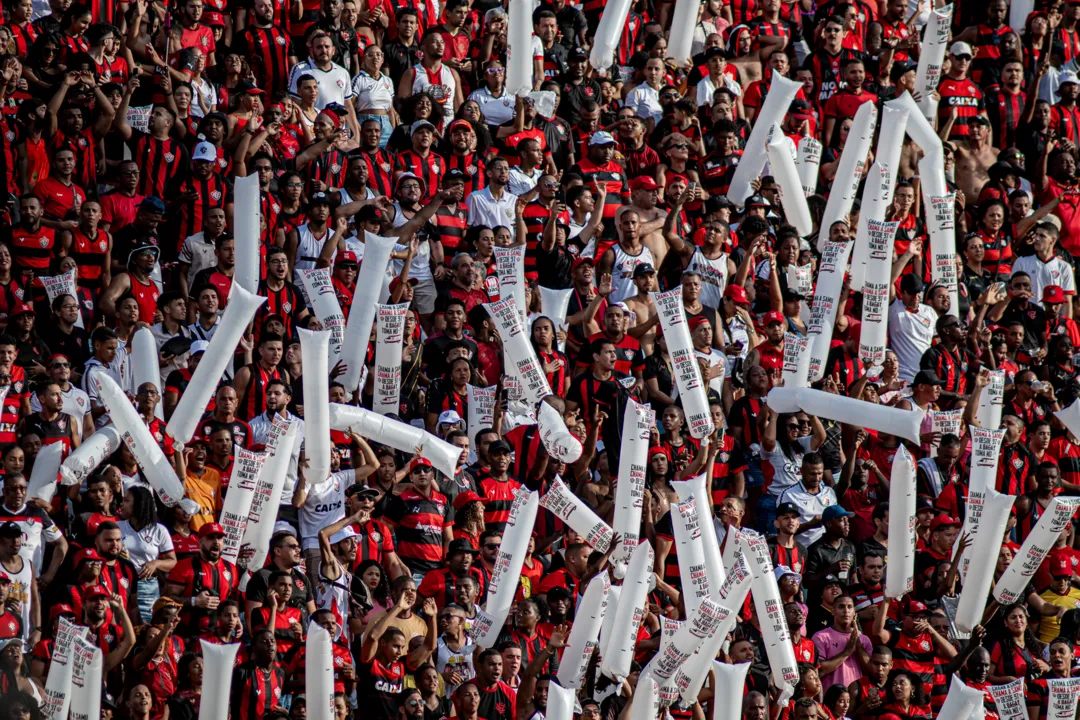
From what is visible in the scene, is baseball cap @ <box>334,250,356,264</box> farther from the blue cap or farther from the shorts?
the blue cap

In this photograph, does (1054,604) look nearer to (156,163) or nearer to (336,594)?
(336,594)

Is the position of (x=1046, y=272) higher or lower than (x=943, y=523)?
higher

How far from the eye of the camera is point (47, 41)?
14.3m

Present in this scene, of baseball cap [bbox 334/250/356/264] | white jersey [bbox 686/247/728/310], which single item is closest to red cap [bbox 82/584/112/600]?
baseball cap [bbox 334/250/356/264]

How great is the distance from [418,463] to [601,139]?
330 centimetres

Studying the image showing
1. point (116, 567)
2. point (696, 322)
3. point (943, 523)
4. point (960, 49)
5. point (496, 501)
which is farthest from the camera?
point (960, 49)

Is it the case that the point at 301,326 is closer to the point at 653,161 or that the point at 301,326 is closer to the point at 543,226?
the point at 543,226

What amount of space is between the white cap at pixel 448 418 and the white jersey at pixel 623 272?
163cm

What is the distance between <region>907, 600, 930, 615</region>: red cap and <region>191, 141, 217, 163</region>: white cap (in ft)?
16.3

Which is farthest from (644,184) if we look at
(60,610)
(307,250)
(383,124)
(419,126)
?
(60,610)

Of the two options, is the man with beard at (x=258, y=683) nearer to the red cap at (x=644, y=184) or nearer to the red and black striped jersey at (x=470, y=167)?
the red and black striped jersey at (x=470, y=167)

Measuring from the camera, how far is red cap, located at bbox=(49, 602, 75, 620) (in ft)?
37.9

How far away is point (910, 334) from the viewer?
15.5m

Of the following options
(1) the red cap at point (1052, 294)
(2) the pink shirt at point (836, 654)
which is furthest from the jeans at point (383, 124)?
(1) the red cap at point (1052, 294)
